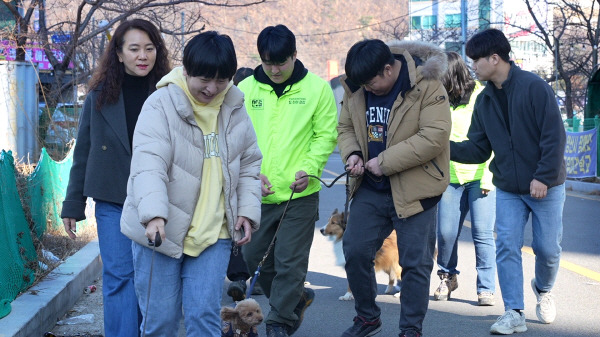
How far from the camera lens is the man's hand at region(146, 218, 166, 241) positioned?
364 cm

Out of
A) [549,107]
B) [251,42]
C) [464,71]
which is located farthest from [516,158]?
[251,42]

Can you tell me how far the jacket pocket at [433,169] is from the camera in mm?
5352

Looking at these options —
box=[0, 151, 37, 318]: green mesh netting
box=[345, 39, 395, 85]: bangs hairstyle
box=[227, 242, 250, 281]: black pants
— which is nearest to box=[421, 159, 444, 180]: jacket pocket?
box=[345, 39, 395, 85]: bangs hairstyle

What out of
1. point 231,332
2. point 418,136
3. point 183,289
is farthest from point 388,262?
point 183,289

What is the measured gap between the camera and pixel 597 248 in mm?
10344

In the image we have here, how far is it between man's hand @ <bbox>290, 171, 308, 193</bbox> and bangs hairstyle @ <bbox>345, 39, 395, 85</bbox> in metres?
0.84

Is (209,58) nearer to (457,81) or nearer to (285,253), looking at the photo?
(285,253)

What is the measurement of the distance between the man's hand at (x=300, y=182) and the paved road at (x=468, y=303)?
123cm

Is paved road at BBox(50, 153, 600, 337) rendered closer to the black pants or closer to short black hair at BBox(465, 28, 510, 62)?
the black pants

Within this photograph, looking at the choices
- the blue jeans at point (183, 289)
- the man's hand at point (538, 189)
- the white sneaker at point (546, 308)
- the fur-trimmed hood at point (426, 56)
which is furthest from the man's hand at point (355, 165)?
the white sneaker at point (546, 308)

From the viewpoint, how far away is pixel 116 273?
15.9 ft

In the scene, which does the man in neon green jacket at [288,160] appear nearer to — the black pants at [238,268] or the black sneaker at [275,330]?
the black sneaker at [275,330]

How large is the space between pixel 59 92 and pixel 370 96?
9.58m

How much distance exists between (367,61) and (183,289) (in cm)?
190
